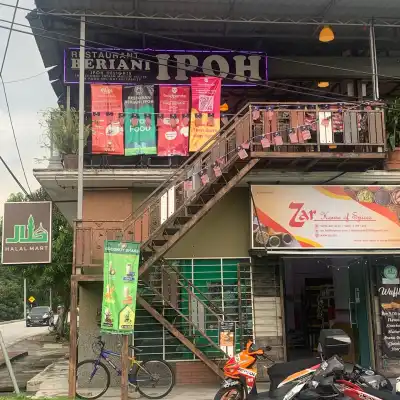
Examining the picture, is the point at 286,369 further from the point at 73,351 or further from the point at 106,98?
the point at 106,98

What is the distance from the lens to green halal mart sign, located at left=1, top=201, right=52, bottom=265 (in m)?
10.8

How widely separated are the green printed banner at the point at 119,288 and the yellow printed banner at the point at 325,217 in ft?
10.6

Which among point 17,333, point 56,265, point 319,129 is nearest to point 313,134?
point 319,129

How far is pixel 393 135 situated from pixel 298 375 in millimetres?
7866

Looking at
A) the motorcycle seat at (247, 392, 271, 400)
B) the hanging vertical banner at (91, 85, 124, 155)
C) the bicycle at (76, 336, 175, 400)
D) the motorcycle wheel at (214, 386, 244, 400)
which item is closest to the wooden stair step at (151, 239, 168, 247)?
the bicycle at (76, 336, 175, 400)

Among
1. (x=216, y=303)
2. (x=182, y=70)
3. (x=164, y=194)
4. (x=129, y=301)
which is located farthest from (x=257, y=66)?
(x=129, y=301)

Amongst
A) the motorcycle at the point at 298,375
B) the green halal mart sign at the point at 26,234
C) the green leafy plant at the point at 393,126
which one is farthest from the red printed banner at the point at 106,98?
the motorcycle at the point at 298,375

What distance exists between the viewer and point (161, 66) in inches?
505

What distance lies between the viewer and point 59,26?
12.7 metres

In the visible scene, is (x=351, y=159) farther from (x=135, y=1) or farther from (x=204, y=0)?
(x=135, y=1)

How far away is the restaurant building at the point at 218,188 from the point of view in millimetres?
10562

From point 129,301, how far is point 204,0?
6.87 m

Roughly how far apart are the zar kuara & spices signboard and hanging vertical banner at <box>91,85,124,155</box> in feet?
1.77

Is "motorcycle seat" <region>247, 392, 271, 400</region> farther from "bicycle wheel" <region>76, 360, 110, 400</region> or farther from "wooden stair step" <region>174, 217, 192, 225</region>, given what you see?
"wooden stair step" <region>174, 217, 192, 225</region>
